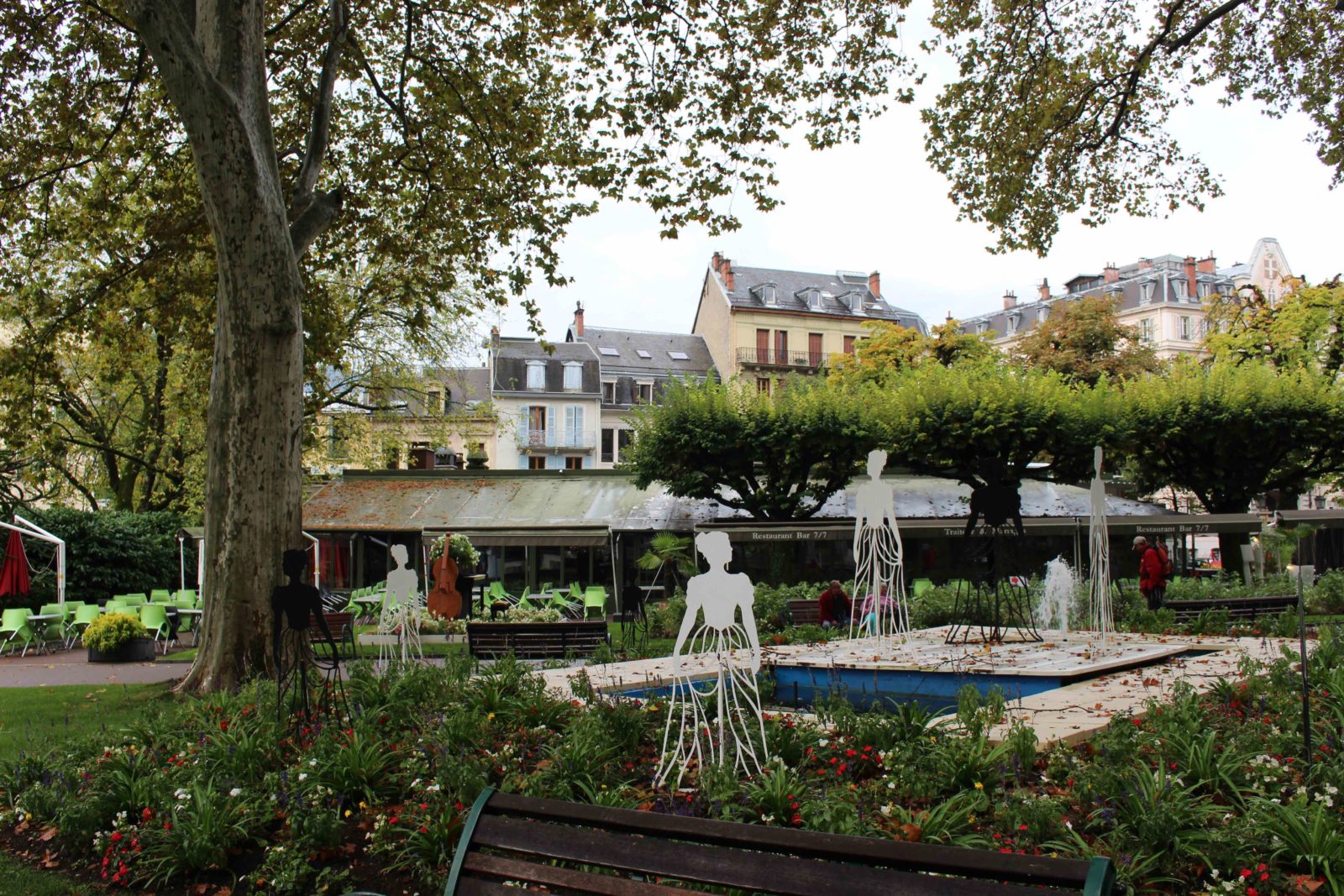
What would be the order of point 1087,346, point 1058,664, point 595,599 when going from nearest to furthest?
point 1058,664, point 595,599, point 1087,346

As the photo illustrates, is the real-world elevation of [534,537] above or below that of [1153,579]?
above

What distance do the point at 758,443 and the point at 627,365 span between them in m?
28.5

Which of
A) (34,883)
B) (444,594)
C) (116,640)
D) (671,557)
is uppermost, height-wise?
(671,557)

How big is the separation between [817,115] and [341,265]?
840 cm

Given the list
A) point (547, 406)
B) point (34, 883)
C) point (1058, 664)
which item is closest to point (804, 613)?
point (1058, 664)

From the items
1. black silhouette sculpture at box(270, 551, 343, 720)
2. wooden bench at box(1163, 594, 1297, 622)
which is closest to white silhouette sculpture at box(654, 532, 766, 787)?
black silhouette sculpture at box(270, 551, 343, 720)

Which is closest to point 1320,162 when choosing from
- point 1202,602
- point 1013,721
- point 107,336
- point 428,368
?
point 1202,602

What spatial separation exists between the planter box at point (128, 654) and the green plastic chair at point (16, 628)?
246cm

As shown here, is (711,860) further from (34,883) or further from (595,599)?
(595,599)

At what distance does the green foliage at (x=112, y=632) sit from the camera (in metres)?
16.1

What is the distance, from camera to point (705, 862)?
2801 mm

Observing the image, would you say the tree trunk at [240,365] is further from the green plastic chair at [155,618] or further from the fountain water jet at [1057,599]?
the fountain water jet at [1057,599]

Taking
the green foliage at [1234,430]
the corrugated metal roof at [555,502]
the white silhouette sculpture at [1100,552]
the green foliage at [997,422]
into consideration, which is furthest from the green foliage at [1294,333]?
the white silhouette sculpture at [1100,552]

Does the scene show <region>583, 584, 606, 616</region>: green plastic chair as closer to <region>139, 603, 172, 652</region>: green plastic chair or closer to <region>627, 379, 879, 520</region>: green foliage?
<region>627, 379, 879, 520</region>: green foliage
